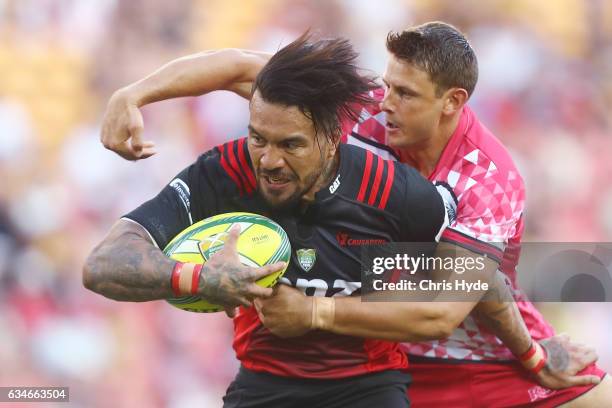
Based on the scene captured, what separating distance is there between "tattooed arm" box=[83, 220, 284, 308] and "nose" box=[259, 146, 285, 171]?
0.27m

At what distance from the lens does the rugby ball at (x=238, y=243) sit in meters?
3.29

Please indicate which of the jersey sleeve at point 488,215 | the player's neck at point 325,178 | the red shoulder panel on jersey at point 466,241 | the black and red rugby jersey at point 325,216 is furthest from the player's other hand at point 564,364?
the player's neck at point 325,178

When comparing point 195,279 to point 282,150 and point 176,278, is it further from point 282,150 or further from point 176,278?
point 282,150

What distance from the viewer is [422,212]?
3627 millimetres

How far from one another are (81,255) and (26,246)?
361mm

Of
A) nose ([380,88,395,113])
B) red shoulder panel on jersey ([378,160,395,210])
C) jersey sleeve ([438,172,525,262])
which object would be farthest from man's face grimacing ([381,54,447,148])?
red shoulder panel on jersey ([378,160,395,210])

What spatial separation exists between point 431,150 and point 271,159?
3.75ft

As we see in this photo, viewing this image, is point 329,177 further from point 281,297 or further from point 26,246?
point 26,246

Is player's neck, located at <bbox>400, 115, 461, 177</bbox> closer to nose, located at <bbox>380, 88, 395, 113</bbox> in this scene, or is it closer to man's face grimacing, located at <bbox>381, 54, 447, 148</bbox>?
man's face grimacing, located at <bbox>381, 54, 447, 148</bbox>

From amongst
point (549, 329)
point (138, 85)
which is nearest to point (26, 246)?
point (138, 85)

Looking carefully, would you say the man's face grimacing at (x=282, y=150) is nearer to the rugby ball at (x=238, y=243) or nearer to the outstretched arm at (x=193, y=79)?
the rugby ball at (x=238, y=243)

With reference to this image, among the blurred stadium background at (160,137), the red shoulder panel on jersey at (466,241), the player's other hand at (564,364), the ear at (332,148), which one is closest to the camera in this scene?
the ear at (332,148)

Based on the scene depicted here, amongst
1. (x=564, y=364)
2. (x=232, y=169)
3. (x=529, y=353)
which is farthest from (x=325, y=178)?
(x=564, y=364)

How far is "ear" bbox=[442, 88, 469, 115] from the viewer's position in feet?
14.0
